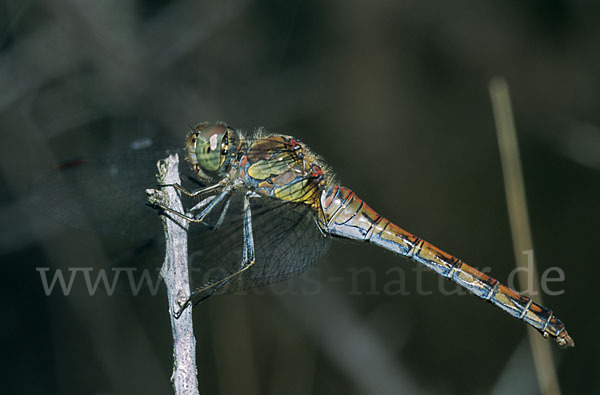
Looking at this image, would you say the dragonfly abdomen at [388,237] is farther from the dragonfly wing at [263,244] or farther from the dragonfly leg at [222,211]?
the dragonfly leg at [222,211]

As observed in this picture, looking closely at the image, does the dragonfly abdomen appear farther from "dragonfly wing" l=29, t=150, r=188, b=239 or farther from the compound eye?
"dragonfly wing" l=29, t=150, r=188, b=239

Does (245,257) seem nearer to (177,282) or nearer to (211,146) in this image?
(211,146)

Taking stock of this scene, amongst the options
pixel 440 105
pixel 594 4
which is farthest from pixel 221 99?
pixel 594 4

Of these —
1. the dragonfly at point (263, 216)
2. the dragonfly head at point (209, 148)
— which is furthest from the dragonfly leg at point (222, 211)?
the dragonfly head at point (209, 148)

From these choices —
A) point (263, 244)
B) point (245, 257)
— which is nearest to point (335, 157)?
point (263, 244)

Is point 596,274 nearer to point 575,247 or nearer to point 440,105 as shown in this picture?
point 575,247

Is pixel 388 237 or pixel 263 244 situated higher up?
pixel 388 237

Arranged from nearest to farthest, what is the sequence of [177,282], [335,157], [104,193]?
1. [177,282]
2. [104,193]
3. [335,157]

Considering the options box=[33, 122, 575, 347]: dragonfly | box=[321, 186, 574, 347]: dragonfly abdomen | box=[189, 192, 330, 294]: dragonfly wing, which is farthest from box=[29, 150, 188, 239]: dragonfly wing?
box=[321, 186, 574, 347]: dragonfly abdomen
